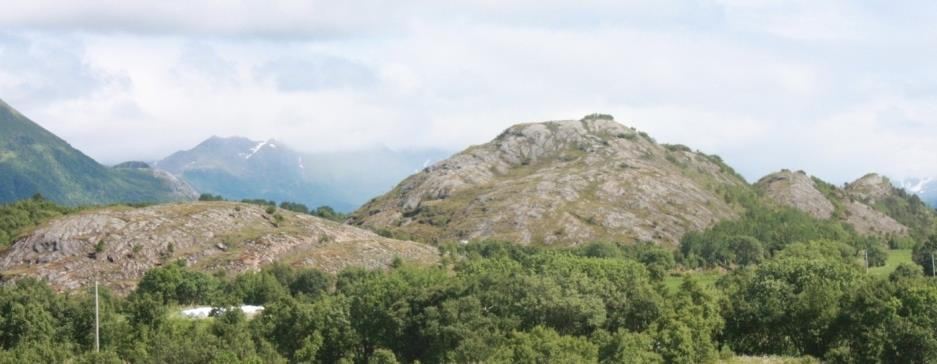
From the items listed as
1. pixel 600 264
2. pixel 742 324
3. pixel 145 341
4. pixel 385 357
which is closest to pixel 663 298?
pixel 742 324

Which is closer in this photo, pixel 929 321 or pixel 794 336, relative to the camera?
pixel 929 321

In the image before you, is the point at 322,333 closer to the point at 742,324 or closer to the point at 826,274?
the point at 742,324

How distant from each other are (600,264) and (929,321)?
5507cm

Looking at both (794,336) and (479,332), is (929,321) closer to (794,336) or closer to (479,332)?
(794,336)

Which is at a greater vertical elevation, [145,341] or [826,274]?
[826,274]

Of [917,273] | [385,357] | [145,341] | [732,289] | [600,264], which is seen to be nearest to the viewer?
[385,357]

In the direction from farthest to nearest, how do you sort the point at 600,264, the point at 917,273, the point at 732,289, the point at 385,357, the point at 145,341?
the point at 917,273, the point at 600,264, the point at 732,289, the point at 145,341, the point at 385,357

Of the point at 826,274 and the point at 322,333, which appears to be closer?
the point at 322,333

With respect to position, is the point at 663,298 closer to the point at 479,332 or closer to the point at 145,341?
the point at 479,332

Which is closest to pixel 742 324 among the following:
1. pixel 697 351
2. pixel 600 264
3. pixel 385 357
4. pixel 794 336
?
pixel 794 336

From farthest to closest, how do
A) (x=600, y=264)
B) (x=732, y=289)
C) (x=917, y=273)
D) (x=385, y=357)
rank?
(x=917, y=273) < (x=600, y=264) < (x=732, y=289) < (x=385, y=357)

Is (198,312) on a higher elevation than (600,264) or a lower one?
lower

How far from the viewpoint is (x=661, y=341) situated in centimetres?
12306

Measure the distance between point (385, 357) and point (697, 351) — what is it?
37.6 m
